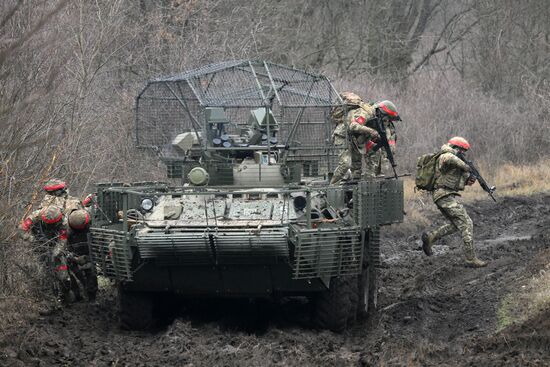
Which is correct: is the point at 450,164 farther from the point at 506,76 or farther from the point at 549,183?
the point at 506,76

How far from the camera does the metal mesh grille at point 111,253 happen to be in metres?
10.4

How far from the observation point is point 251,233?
10164 millimetres

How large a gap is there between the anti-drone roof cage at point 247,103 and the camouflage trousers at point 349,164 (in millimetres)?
132

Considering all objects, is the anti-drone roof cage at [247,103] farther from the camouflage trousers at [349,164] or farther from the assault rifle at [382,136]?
the assault rifle at [382,136]

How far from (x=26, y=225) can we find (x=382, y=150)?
4.67 metres

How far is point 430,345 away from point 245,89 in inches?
214

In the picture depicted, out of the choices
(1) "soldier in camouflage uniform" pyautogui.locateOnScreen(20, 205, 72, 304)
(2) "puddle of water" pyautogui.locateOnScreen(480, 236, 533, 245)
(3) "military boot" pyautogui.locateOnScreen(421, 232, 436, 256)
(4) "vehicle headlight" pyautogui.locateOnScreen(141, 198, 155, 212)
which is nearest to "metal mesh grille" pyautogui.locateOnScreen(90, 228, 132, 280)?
(4) "vehicle headlight" pyautogui.locateOnScreen(141, 198, 155, 212)

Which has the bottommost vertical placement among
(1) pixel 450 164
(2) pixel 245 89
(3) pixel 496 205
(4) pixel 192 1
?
(3) pixel 496 205

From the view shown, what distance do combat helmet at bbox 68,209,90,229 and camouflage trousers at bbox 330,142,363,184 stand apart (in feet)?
9.25

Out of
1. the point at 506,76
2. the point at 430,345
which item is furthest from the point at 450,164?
the point at 506,76

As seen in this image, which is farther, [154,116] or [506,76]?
[506,76]

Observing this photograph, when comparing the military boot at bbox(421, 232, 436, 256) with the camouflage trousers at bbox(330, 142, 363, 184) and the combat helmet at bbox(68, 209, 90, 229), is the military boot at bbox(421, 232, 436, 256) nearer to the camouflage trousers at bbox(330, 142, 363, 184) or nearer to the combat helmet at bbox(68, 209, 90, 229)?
the camouflage trousers at bbox(330, 142, 363, 184)

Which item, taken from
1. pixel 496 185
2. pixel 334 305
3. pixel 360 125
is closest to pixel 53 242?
pixel 334 305

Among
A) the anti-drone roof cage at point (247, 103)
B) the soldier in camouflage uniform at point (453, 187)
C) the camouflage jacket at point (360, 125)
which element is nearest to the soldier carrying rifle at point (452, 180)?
the soldier in camouflage uniform at point (453, 187)
